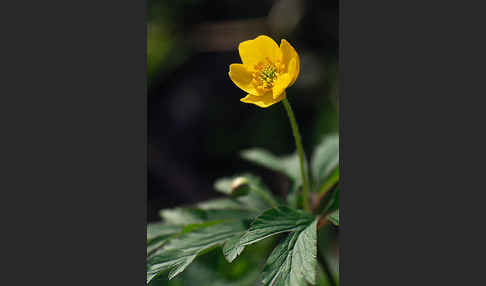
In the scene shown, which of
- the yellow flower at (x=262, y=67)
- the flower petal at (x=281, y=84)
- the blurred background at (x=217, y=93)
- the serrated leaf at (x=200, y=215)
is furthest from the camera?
the blurred background at (x=217, y=93)

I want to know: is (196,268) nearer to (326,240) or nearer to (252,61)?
(326,240)

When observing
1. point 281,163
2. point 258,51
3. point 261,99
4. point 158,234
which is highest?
point 258,51

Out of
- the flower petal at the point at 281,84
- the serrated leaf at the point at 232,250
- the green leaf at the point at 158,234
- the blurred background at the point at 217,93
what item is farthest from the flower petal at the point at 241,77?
the blurred background at the point at 217,93

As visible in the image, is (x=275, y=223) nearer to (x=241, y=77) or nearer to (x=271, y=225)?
(x=271, y=225)

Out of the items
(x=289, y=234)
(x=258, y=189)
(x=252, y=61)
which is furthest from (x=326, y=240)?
(x=252, y=61)

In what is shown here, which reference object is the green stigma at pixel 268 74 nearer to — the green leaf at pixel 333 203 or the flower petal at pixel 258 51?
the flower petal at pixel 258 51

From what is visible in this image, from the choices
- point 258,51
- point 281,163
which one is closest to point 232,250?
point 258,51
